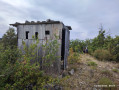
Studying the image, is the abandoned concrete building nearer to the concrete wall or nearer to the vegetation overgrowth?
the concrete wall

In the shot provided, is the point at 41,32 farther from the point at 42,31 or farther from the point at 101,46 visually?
the point at 101,46

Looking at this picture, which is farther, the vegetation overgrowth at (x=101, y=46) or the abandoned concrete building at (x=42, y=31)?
the vegetation overgrowth at (x=101, y=46)

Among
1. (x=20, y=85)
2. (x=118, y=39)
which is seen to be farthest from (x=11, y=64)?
(x=118, y=39)

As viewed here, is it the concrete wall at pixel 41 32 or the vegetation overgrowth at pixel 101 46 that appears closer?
the concrete wall at pixel 41 32

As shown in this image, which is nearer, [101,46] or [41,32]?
[41,32]

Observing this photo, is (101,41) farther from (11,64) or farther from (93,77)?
(11,64)

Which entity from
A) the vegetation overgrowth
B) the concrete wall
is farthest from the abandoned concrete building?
the vegetation overgrowth

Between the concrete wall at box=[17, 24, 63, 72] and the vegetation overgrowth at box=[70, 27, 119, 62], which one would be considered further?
the vegetation overgrowth at box=[70, 27, 119, 62]

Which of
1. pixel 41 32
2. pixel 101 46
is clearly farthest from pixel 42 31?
pixel 101 46

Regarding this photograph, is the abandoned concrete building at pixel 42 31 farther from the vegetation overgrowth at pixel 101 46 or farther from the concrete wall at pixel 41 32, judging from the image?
the vegetation overgrowth at pixel 101 46

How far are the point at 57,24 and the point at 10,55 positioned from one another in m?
2.98

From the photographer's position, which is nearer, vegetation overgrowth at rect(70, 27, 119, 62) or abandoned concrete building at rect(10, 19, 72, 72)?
abandoned concrete building at rect(10, 19, 72, 72)

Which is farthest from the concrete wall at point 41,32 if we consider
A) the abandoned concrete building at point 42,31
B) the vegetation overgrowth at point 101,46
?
the vegetation overgrowth at point 101,46

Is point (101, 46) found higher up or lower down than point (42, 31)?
lower down
